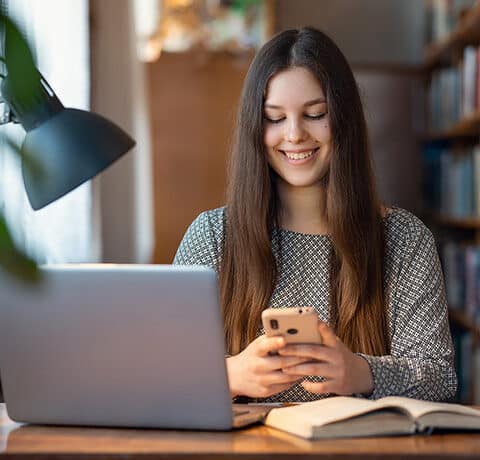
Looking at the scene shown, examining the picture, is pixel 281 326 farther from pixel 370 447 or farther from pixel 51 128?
pixel 51 128

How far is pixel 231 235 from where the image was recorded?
6.38 ft

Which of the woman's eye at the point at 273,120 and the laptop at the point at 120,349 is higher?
the woman's eye at the point at 273,120

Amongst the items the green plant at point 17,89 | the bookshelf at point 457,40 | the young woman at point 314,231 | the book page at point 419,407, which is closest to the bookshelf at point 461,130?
the bookshelf at point 457,40

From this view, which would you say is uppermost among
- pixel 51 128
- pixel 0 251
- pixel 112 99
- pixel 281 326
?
pixel 112 99

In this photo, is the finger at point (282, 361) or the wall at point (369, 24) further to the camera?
the wall at point (369, 24)

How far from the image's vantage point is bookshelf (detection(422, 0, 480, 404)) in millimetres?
4199

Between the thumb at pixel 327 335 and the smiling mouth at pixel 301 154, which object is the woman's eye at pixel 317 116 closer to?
the smiling mouth at pixel 301 154

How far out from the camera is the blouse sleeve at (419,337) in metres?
1.64

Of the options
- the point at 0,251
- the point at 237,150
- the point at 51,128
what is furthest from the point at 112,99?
the point at 0,251

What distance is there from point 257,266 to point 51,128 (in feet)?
2.27

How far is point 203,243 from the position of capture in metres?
1.95

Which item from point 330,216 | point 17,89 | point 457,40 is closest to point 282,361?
point 330,216

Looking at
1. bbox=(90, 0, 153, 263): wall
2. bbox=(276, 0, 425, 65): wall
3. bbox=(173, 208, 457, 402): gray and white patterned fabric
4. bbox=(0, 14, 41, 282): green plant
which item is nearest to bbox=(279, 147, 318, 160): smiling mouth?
bbox=(173, 208, 457, 402): gray and white patterned fabric

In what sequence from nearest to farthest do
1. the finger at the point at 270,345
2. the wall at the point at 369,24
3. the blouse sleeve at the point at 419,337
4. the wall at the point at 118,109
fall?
the finger at the point at 270,345
the blouse sleeve at the point at 419,337
the wall at the point at 118,109
the wall at the point at 369,24
